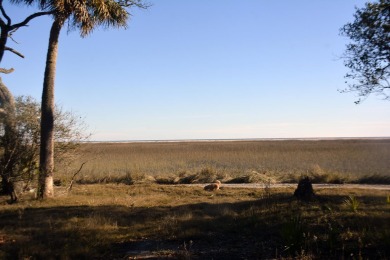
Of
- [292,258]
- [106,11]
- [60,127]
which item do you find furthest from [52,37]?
[292,258]

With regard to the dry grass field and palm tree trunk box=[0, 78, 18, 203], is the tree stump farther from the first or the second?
palm tree trunk box=[0, 78, 18, 203]

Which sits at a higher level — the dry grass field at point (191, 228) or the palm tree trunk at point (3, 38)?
the palm tree trunk at point (3, 38)

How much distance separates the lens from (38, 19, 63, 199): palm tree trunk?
1341cm

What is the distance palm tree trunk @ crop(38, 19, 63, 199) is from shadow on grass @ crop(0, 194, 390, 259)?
64.4 inches

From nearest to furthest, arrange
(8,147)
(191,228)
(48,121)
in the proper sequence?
1. (191,228)
2. (8,147)
3. (48,121)

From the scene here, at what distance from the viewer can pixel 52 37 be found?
46.3 ft

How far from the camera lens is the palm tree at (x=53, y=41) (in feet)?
41.7

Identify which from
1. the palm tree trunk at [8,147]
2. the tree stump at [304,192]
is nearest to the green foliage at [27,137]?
the palm tree trunk at [8,147]

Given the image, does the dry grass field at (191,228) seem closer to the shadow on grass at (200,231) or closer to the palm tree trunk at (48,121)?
the shadow on grass at (200,231)

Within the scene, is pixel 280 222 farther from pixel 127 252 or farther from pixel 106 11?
pixel 106 11

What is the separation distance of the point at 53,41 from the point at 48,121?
2644 millimetres

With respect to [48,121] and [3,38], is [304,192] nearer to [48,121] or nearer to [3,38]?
[48,121]

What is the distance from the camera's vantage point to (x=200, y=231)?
8.59m

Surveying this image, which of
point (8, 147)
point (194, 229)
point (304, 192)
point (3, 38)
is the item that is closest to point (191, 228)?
point (194, 229)
